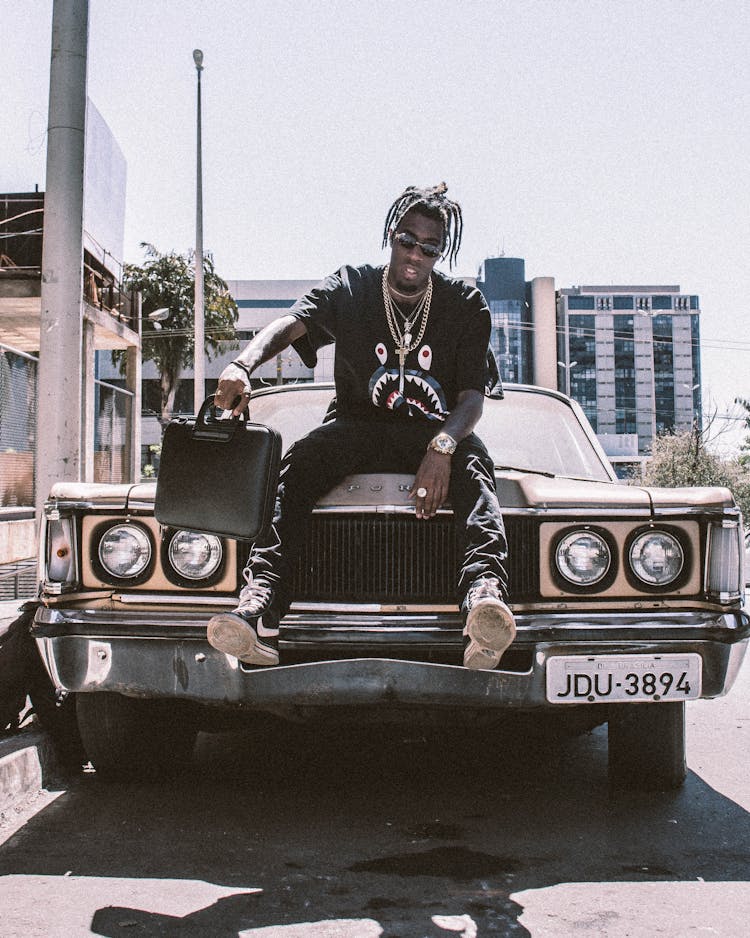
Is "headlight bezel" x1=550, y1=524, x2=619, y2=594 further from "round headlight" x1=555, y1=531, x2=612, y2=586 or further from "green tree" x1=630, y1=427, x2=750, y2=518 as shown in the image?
"green tree" x1=630, y1=427, x2=750, y2=518

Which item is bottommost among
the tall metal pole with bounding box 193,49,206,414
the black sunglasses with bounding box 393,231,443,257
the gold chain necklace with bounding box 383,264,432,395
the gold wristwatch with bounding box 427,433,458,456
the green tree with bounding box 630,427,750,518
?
the gold wristwatch with bounding box 427,433,458,456

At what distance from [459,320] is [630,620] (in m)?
1.24

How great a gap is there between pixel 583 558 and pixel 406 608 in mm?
627

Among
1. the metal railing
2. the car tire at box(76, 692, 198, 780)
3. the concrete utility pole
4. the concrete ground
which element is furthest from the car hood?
the metal railing

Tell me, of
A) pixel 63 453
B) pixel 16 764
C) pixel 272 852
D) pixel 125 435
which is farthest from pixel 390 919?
pixel 125 435

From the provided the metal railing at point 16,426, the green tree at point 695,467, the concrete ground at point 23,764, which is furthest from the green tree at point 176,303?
the concrete ground at point 23,764

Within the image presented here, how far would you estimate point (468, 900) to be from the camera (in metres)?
2.78

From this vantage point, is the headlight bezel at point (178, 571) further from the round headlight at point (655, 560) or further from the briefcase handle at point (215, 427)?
the round headlight at point (655, 560)

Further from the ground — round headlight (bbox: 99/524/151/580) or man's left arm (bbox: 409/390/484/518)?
man's left arm (bbox: 409/390/484/518)

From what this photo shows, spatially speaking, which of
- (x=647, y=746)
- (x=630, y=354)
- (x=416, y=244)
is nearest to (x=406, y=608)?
(x=647, y=746)

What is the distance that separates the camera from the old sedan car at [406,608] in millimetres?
3193

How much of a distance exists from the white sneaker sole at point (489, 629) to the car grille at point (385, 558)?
474 millimetres

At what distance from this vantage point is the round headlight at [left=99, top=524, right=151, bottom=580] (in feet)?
11.4

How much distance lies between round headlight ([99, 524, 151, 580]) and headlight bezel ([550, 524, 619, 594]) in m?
1.40
